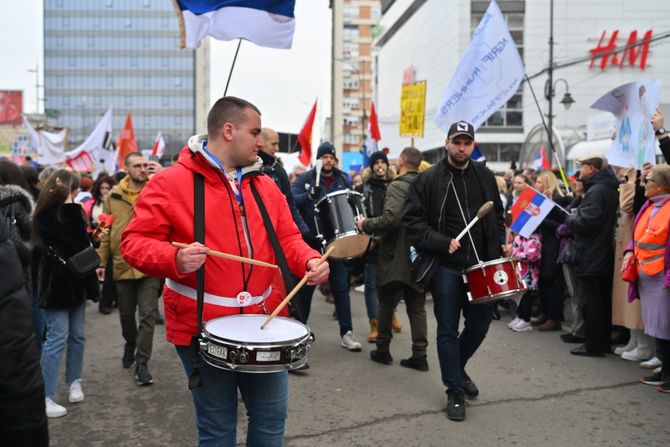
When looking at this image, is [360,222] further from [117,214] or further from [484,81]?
[484,81]

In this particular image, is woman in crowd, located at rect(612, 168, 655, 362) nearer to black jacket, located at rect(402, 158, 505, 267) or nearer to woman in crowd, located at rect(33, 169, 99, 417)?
black jacket, located at rect(402, 158, 505, 267)

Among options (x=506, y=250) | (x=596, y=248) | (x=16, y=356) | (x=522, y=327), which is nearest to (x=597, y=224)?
(x=596, y=248)

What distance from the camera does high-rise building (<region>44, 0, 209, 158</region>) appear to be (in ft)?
431

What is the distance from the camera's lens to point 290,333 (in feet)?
9.93

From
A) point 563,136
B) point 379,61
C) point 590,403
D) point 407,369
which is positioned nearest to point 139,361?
point 407,369

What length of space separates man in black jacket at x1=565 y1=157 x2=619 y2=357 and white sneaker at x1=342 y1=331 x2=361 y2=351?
2.28 m

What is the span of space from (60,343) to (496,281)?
11.1 ft

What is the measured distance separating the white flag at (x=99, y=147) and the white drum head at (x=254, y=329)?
48.5ft

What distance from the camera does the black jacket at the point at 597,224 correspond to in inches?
283

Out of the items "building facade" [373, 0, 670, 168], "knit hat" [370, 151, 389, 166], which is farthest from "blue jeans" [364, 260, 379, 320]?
"building facade" [373, 0, 670, 168]

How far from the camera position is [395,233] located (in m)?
6.86

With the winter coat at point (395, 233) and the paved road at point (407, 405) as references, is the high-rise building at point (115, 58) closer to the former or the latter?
the winter coat at point (395, 233)

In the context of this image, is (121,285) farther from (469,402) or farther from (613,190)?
(613,190)

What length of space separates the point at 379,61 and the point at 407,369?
A: 73678mm
